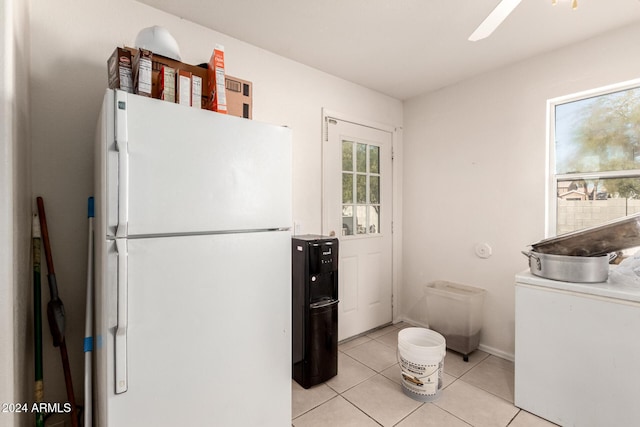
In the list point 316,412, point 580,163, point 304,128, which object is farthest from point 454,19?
point 316,412

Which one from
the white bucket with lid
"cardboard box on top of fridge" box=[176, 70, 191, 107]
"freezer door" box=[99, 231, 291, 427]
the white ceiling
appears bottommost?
the white bucket with lid

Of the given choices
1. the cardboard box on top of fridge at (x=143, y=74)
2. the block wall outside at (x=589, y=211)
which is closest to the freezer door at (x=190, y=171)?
the cardboard box on top of fridge at (x=143, y=74)

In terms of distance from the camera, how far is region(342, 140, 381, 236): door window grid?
290 cm

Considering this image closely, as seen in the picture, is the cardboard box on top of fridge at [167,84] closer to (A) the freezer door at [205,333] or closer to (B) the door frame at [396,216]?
(A) the freezer door at [205,333]

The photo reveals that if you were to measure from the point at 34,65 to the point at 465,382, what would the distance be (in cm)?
343

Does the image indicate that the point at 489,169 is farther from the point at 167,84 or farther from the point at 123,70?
the point at 123,70

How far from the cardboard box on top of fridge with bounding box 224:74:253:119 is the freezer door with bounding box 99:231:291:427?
0.73 m

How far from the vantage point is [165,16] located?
188 cm

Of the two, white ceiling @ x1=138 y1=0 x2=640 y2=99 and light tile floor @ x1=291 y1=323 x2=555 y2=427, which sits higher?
white ceiling @ x1=138 y1=0 x2=640 y2=99

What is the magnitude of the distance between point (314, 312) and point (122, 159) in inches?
61.8

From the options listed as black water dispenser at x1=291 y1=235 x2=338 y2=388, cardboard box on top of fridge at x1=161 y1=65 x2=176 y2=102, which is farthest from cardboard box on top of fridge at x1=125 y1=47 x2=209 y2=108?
black water dispenser at x1=291 y1=235 x2=338 y2=388

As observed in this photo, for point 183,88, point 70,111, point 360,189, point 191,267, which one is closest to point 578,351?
point 360,189

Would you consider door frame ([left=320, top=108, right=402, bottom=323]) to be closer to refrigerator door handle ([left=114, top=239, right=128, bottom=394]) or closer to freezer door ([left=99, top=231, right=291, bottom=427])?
freezer door ([left=99, top=231, right=291, bottom=427])

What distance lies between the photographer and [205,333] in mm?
1285
